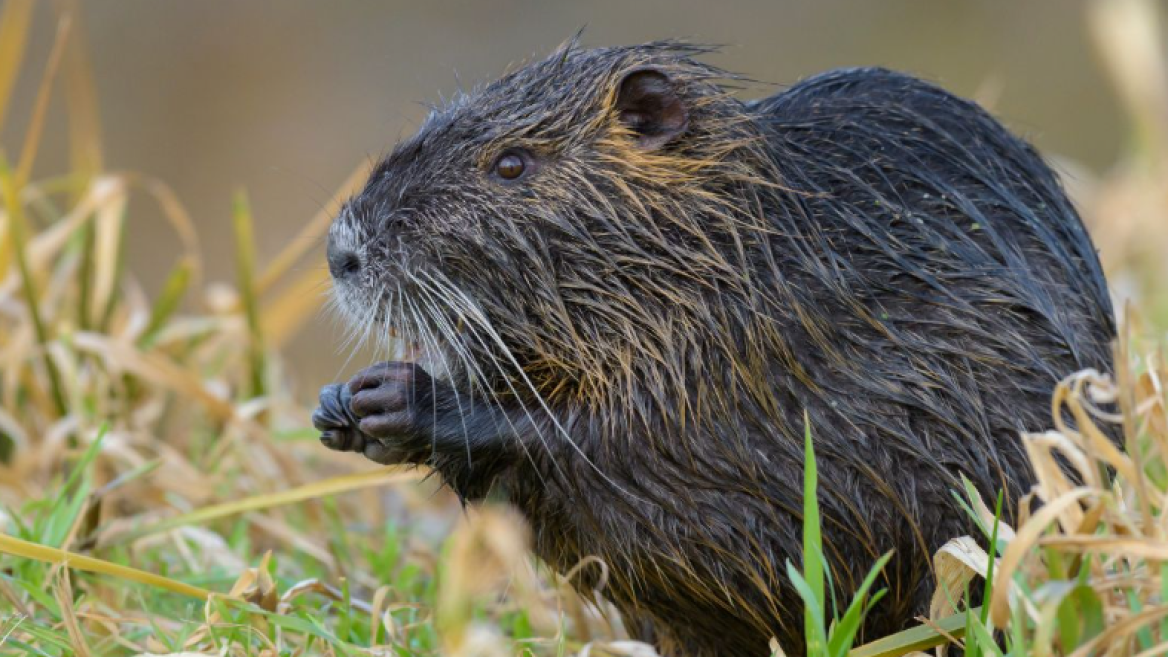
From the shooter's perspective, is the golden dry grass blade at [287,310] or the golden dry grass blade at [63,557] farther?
the golden dry grass blade at [287,310]

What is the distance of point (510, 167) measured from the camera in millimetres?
2719

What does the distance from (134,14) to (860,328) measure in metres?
10.2

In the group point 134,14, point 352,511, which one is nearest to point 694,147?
point 352,511

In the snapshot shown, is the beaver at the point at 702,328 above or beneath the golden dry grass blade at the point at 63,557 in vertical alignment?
above

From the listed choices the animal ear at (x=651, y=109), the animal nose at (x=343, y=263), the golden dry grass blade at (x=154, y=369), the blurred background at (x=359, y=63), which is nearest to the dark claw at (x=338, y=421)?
the animal nose at (x=343, y=263)

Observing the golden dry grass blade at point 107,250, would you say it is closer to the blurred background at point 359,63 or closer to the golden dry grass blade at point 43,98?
the golden dry grass blade at point 43,98

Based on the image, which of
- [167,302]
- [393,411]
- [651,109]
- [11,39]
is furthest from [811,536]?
[11,39]

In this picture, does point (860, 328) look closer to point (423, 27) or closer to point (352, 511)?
point (352, 511)

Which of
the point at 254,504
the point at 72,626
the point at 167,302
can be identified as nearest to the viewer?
the point at 72,626

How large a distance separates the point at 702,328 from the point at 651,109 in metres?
0.47

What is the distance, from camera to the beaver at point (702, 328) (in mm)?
2500

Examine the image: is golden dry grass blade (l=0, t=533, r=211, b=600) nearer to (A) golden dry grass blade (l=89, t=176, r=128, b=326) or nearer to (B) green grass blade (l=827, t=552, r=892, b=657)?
(B) green grass blade (l=827, t=552, r=892, b=657)

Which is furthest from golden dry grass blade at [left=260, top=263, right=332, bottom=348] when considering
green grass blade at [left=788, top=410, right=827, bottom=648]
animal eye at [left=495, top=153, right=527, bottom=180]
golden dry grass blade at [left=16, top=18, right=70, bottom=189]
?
green grass blade at [left=788, top=410, right=827, bottom=648]

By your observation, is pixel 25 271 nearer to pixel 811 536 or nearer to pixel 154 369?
pixel 154 369
